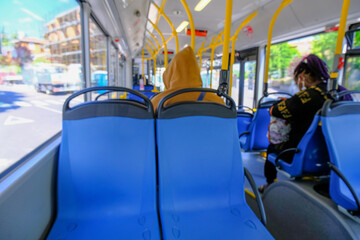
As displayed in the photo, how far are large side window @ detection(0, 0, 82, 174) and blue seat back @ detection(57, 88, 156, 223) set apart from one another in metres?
0.34

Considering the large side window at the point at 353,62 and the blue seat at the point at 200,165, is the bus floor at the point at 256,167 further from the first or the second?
the large side window at the point at 353,62

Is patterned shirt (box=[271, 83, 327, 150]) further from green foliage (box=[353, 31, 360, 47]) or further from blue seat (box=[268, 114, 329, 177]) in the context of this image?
green foliage (box=[353, 31, 360, 47])

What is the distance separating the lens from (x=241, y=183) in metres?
1.29

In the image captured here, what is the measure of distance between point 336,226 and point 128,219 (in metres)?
1.29

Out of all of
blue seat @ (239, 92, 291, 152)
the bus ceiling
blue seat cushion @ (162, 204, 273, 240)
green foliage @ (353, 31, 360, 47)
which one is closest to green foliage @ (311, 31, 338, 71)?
→ the bus ceiling

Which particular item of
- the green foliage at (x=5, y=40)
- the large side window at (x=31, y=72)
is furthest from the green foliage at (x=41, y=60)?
the green foliage at (x=5, y=40)

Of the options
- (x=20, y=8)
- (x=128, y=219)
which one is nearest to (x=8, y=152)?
(x=128, y=219)

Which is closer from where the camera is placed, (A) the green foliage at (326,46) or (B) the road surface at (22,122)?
(B) the road surface at (22,122)

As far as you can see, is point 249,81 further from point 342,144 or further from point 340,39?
point 342,144

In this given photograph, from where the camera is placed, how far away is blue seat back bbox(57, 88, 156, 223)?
3.72 ft

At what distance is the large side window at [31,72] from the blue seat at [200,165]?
0.86m

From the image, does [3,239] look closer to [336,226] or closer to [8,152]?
[8,152]

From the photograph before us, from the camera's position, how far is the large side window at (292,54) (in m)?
3.72

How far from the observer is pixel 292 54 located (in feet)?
14.8
